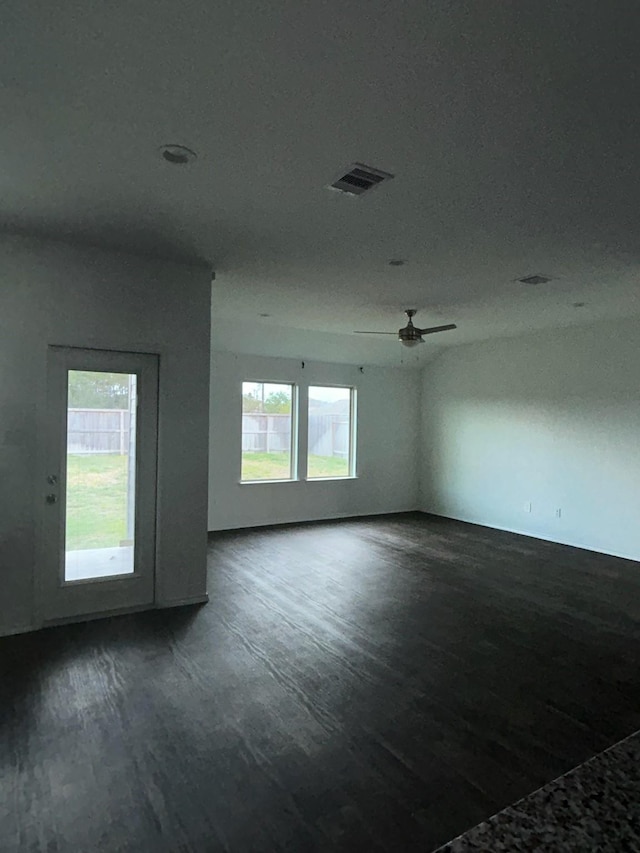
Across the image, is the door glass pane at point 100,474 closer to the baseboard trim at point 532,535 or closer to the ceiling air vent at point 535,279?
the ceiling air vent at point 535,279

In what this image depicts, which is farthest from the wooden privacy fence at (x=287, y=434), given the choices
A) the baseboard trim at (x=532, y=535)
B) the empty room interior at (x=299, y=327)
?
the baseboard trim at (x=532, y=535)

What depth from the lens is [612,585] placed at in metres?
5.16

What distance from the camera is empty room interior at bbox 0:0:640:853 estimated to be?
5.98 ft

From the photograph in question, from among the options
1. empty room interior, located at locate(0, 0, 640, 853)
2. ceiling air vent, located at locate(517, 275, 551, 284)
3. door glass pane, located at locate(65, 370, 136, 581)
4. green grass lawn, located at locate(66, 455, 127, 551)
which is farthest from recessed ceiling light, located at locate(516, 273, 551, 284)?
green grass lawn, located at locate(66, 455, 127, 551)

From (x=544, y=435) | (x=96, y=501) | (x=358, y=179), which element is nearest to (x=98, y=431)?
(x=96, y=501)

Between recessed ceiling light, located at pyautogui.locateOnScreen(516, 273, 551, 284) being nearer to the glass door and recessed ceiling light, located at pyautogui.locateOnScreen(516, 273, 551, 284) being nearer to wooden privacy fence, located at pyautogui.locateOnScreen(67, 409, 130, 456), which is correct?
the glass door

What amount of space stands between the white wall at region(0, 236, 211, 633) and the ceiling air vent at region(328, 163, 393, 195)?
6.02 feet

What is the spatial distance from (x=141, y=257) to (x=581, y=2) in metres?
3.33

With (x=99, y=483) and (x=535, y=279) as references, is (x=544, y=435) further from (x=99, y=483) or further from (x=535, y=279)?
(x=99, y=483)

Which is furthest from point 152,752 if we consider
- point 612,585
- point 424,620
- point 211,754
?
point 612,585

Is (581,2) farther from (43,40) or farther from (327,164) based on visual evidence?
(43,40)

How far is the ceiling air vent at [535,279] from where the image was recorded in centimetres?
453

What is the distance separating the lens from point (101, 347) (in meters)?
4.00

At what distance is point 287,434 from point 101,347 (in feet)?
13.6
